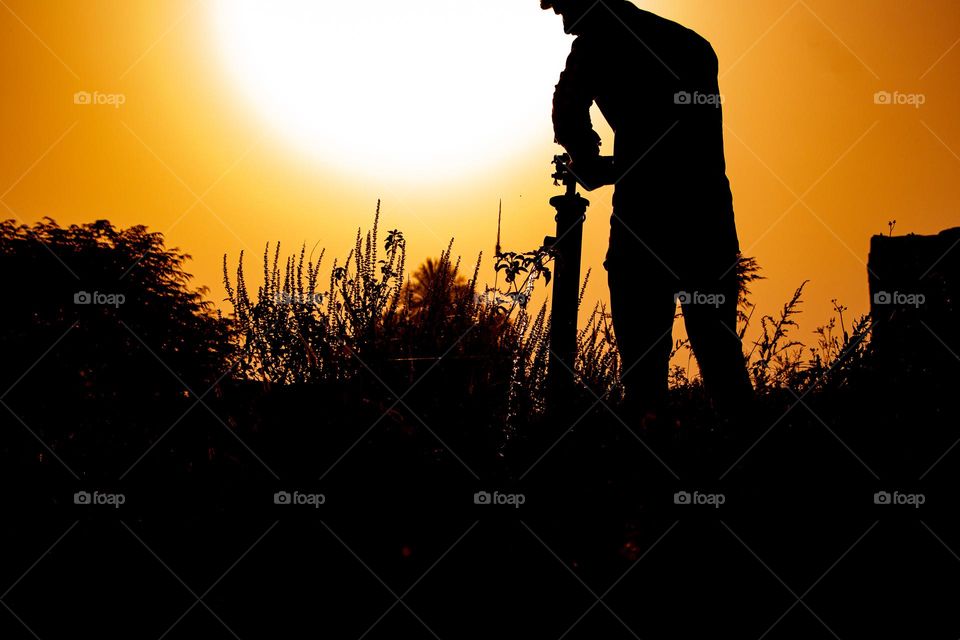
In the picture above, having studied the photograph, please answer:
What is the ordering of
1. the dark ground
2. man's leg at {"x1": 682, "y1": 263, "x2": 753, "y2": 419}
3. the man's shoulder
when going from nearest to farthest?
the dark ground, man's leg at {"x1": 682, "y1": 263, "x2": 753, "y2": 419}, the man's shoulder

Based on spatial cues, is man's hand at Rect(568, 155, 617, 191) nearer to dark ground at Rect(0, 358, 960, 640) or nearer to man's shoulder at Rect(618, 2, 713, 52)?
man's shoulder at Rect(618, 2, 713, 52)

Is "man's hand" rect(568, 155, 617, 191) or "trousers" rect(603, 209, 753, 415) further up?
"man's hand" rect(568, 155, 617, 191)

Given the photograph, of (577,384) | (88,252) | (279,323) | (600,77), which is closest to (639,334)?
(577,384)

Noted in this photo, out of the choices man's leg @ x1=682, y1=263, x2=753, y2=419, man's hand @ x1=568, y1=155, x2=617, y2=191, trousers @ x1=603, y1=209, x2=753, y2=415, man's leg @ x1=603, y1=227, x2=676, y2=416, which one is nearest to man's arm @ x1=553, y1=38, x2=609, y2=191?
man's hand @ x1=568, y1=155, x2=617, y2=191

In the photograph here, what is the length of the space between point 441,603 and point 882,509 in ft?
4.91

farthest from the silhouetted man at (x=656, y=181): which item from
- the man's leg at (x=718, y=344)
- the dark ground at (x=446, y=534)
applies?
the dark ground at (x=446, y=534)

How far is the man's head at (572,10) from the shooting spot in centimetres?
344

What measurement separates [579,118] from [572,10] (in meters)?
0.48

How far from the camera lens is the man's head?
344 cm

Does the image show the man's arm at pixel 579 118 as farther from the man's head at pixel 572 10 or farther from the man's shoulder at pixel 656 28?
the man's shoulder at pixel 656 28

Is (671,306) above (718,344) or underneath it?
above

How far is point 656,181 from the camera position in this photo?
3.30 m

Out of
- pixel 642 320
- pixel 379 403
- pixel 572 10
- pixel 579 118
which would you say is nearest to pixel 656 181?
pixel 579 118

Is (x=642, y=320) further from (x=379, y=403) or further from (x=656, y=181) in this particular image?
(x=379, y=403)
